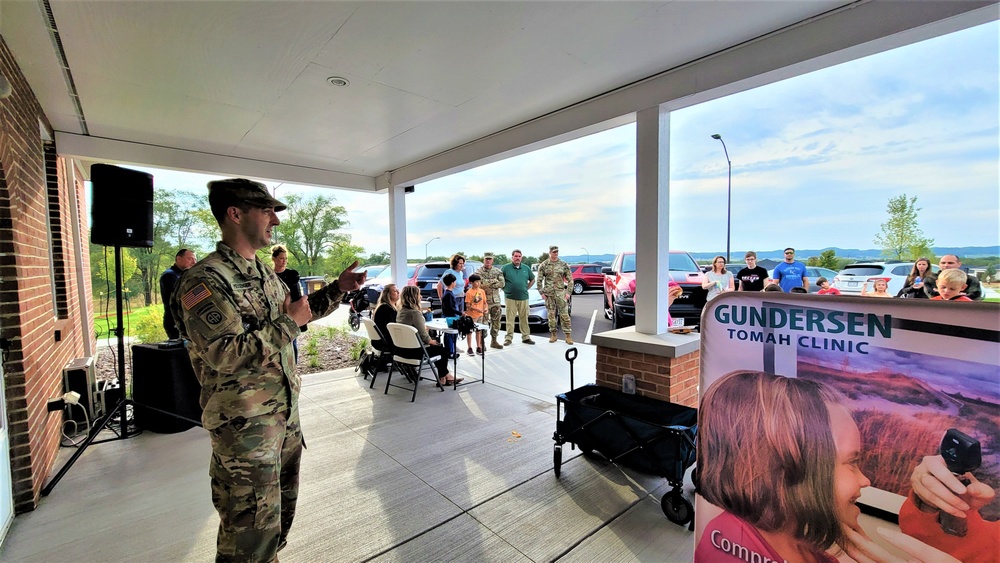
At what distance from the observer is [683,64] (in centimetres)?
277

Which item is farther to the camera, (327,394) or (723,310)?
(327,394)

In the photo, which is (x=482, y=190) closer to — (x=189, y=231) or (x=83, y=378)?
(x=189, y=231)

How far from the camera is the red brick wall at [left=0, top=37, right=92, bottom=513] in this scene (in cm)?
216

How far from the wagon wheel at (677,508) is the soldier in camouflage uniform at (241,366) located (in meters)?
1.82

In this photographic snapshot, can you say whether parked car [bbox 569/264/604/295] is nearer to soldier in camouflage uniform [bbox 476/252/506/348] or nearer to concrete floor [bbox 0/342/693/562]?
soldier in camouflage uniform [bbox 476/252/506/348]

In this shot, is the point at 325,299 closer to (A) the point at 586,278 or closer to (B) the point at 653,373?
(B) the point at 653,373

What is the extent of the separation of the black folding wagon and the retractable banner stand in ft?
2.15

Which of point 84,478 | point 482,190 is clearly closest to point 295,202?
point 482,190

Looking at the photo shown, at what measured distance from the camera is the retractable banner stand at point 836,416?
0.97m

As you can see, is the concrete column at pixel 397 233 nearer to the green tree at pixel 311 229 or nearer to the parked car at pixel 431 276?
the parked car at pixel 431 276

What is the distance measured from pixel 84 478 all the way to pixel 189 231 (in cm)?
856

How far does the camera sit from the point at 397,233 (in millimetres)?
6137

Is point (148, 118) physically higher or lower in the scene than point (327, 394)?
higher

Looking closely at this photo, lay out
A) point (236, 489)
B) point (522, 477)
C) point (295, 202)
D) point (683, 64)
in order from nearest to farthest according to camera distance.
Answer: point (236, 489), point (522, 477), point (683, 64), point (295, 202)
